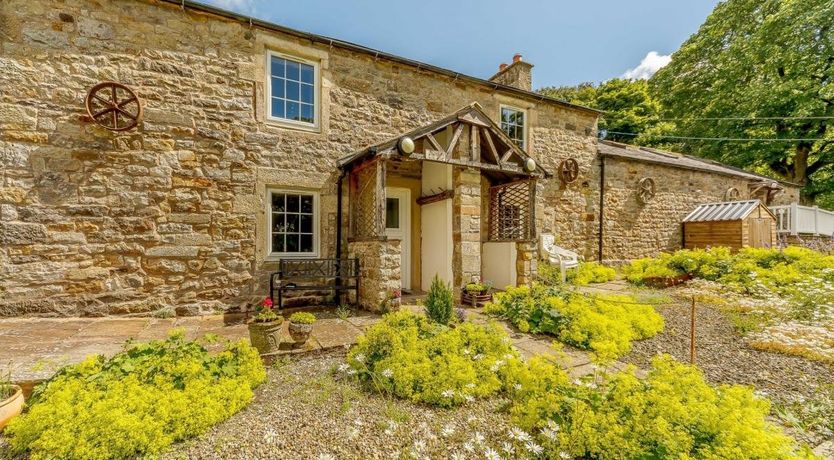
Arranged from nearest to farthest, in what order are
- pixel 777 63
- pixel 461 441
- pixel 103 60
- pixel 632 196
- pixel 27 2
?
1. pixel 461 441
2. pixel 27 2
3. pixel 103 60
4. pixel 632 196
5. pixel 777 63

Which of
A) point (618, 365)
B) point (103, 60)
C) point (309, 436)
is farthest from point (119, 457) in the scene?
point (103, 60)

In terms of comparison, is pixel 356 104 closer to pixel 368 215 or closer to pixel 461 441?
pixel 368 215

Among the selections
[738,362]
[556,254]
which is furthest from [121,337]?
[556,254]

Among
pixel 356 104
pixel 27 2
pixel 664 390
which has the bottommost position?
pixel 664 390

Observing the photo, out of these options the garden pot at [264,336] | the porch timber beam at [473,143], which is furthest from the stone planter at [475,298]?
the garden pot at [264,336]

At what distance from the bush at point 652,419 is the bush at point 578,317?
5.07 feet

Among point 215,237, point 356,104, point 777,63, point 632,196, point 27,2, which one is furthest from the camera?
point 777,63

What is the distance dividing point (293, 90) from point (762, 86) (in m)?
21.1

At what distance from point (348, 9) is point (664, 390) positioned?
7.35 metres

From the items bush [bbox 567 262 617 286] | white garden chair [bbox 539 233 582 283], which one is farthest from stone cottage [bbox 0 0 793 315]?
bush [bbox 567 262 617 286]

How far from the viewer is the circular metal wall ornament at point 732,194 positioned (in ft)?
44.3

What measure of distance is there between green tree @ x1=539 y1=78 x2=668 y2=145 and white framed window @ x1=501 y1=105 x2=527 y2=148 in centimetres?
1693

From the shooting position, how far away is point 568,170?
387 inches

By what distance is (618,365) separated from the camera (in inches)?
153
